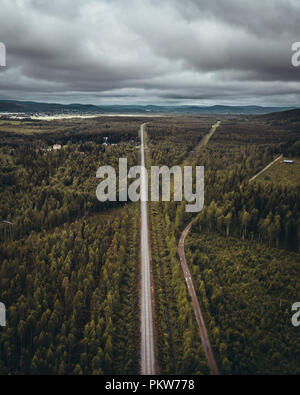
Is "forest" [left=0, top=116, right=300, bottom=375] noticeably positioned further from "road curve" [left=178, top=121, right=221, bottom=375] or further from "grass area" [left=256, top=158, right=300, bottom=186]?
"grass area" [left=256, top=158, right=300, bottom=186]

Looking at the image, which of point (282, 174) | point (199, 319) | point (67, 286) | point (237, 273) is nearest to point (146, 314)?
point (199, 319)

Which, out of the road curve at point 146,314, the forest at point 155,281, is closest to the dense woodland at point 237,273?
the forest at point 155,281

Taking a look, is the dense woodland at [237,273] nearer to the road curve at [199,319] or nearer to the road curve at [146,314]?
the road curve at [199,319]

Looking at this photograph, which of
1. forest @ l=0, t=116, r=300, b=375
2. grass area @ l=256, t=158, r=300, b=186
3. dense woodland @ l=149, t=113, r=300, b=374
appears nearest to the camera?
forest @ l=0, t=116, r=300, b=375

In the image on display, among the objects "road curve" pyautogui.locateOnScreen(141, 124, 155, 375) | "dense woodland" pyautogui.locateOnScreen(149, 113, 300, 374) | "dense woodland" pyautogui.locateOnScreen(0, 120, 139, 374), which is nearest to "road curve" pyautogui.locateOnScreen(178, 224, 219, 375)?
"dense woodland" pyautogui.locateOnScreen(149, 113, 300, 374)

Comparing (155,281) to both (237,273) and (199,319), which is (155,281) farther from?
(237,273)

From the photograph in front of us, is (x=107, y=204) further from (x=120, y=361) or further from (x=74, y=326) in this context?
(x=120, y=361)

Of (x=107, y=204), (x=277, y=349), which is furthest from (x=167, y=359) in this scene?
(x=107, y=204)

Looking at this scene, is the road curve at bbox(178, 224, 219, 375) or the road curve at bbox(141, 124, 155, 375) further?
the road curve at bbox(178, 224, 219, 375)
